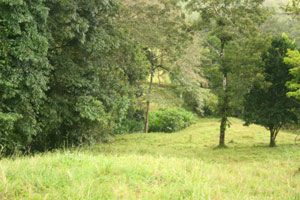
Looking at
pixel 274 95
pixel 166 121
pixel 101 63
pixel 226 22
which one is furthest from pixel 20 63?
pixel 166 121

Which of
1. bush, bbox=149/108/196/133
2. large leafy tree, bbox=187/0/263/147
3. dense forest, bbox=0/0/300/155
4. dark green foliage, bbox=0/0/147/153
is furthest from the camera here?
bush, bbox=149/108/196/133

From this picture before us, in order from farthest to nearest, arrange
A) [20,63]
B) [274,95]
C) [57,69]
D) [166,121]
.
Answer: [166,121], [274,95], [57,69], [20,63]

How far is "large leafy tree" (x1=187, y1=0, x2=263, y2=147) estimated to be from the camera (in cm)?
1454

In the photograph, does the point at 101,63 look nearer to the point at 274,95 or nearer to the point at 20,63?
the point at 20,63

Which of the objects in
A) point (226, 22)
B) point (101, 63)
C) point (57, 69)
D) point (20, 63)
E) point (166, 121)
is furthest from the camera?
point (166, 121)

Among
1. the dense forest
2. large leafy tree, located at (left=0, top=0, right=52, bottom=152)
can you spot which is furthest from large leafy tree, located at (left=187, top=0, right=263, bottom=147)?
large leafy tree, located at (left=0, top=0, right=52, bottom=152)

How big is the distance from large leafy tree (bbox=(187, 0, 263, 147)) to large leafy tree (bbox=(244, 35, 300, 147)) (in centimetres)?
176

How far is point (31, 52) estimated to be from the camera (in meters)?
8.72

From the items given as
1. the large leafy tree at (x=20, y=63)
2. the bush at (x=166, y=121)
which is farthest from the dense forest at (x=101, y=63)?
the bush at (x=166, y=121)

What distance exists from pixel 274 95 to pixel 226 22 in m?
5.18

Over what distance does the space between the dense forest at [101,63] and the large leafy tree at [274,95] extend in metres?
0.05

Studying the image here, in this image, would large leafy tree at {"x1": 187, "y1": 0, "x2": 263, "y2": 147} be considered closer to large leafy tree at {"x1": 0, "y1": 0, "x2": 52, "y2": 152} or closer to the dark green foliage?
the dark green foliage

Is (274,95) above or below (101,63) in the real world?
below

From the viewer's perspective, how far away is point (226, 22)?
1484 cm
